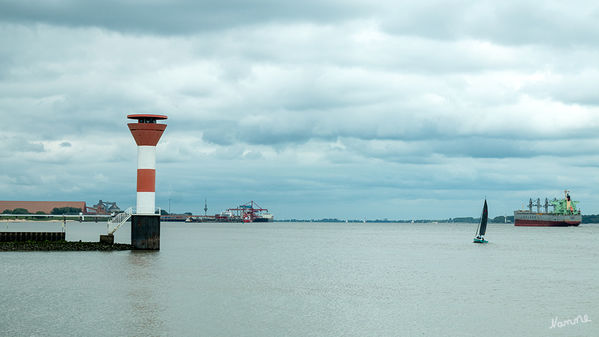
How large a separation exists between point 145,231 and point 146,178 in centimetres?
Result: 493

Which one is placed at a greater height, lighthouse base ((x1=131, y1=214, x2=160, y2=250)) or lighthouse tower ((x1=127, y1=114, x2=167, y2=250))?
lighthouse tower ((x1=127, y1=114, x2=167, y2=250))

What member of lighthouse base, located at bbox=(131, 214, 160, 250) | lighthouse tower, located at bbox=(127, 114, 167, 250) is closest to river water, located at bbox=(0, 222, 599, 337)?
lighthouse base, located at bbox=(131, 214, 160, 250)

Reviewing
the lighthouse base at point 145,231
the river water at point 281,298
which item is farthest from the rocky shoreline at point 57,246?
the lighthouse base at point 145,231

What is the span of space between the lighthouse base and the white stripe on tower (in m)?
1.34

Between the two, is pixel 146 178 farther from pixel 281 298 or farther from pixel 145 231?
pixel 281 298

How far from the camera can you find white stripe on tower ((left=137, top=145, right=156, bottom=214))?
2058 inches

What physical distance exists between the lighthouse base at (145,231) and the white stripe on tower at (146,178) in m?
1.34

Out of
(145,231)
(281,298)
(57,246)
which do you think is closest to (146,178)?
(145,231)

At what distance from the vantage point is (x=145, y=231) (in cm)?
5444

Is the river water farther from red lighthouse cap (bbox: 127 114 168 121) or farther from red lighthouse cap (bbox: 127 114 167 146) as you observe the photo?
→ red lighthouse cap (bbox: 127 114 168 121)

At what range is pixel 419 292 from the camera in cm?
3759

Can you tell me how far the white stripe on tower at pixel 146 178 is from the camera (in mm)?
52281

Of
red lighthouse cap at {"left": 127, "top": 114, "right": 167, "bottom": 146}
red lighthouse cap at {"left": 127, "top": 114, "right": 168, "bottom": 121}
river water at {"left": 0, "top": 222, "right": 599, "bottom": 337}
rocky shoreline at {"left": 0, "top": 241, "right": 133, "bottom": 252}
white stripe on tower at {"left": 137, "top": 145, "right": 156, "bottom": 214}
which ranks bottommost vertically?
river water at {"left": 0, "top": 222, "right": 599, "bottom": 337}

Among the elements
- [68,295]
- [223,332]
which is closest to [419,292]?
[223,332]
